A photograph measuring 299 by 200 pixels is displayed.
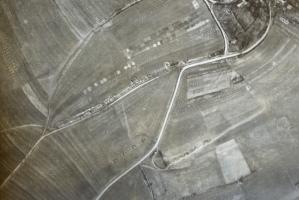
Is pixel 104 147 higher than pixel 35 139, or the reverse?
pixel 35 139

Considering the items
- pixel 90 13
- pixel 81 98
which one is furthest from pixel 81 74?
pixel 90 13

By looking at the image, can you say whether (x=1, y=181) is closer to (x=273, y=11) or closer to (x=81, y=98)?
(x=81, y=98)

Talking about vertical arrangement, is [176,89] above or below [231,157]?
above

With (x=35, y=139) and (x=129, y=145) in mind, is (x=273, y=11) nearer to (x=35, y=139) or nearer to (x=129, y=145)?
(x=129, y=145)

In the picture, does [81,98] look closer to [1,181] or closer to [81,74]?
[81,74]

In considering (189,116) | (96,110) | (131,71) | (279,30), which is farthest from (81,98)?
(279,30)

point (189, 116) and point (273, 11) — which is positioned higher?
point (273, 11)

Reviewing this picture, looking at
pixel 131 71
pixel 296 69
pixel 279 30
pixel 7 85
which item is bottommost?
pixel 296 69

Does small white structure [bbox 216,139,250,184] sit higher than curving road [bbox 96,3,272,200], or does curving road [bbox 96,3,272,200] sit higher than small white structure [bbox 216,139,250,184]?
curving road [bbox 96,3,272,200]

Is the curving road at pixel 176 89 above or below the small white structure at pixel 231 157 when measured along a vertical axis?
above
